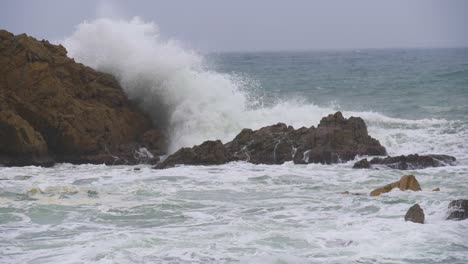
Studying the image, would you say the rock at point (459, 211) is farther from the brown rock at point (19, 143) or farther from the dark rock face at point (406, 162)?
the brown rock at point (19, 143)

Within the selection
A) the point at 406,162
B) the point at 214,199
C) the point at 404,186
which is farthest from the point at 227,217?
the point at 406,162

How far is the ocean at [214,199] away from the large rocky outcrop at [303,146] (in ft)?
1.13

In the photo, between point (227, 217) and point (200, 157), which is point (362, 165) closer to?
point (200, 157)

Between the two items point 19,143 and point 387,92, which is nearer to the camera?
point 19,143

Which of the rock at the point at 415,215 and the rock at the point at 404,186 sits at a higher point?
the rock at the point at 404,186

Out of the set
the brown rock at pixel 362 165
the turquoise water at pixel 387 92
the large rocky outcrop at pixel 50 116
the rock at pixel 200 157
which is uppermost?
the turquoise water at pixel 387 92

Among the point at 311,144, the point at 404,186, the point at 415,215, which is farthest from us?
the point at 311,144

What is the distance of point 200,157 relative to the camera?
14461 millimetres

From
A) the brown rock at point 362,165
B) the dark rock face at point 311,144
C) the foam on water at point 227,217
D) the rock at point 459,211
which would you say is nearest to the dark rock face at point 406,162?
the brown rock at point 362,165

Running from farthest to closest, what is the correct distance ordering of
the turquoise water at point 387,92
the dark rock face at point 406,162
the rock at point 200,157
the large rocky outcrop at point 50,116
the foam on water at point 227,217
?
1. the turquoise water at point 387,92
2. the rock at point 200,157
3. the large rocky outcrop at point 50,116
4. the dark rock face at point 406,162
5. the foam on water at point 227,217

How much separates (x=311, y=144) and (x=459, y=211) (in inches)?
223

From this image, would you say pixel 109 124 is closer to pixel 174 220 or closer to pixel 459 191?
pixel 174 220

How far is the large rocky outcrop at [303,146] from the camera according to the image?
14383mm

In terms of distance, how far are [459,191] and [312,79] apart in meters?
27.7
